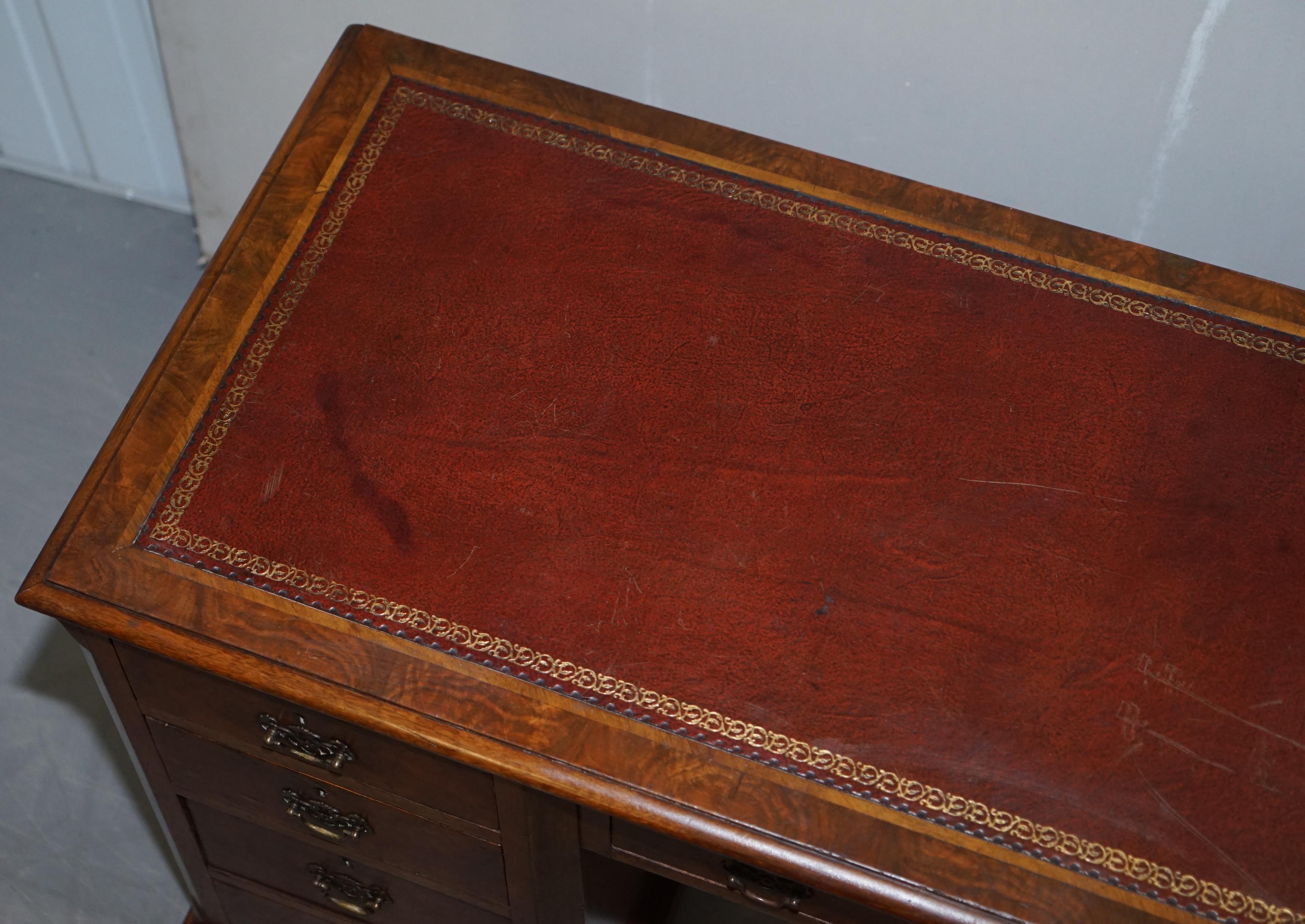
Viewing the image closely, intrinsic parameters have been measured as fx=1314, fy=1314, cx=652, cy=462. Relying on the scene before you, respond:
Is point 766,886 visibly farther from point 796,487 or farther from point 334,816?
point 334,816

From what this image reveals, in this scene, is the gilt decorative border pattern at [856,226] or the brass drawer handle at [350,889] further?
the brass drawer handle at [350,889]

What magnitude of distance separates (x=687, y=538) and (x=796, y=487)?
0.43 ft

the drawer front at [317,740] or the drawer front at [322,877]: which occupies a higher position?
the drawer front at [317,740]

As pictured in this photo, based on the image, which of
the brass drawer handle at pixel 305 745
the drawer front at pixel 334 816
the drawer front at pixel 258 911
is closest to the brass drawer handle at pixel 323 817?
the drawer front at pixel 334 816

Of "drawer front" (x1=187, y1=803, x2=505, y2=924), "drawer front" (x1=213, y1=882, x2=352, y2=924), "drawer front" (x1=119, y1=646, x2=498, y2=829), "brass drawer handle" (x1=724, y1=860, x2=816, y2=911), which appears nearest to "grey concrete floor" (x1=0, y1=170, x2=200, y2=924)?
"drawer front" (x1=213, y1=882, x2=352, y2=924)

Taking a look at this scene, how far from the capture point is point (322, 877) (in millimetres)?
1607

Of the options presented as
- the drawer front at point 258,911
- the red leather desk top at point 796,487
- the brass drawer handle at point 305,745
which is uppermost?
the red leather desk top at point 796,487

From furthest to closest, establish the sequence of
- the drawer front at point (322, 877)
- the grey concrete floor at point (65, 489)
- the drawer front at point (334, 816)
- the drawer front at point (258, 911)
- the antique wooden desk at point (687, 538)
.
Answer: the grey concrete floor at point (65, 489)
the drawer front at point (258, 911)
the drawer front at point (322, 877)
the drawer front at point (334, 816)
the antique wooden desk at point (687, 538)

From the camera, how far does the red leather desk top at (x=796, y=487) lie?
1229 millimetres

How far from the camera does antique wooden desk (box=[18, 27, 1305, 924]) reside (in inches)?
47.6

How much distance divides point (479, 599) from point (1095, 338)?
2.45ft

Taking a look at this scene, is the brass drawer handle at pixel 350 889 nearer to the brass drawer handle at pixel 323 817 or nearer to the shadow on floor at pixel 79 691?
the brass drawer handle at pixel 323 817

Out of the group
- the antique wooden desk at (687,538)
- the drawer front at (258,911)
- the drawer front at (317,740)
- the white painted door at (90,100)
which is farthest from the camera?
the white painted door at (90,100)

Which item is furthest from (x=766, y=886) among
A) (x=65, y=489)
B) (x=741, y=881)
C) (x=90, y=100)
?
(x=90, y=100)
